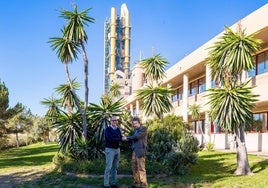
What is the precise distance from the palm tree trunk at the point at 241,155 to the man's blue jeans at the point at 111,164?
5.58 meters

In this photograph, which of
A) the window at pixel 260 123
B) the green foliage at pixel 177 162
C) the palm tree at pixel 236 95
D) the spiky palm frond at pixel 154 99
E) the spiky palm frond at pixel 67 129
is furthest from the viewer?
the window at pixel 260 123

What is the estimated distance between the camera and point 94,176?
1305cm

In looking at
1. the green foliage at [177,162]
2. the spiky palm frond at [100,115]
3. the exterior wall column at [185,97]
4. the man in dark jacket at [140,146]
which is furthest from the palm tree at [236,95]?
the exterior wall column at [185,97]

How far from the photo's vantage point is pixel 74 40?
16.4m

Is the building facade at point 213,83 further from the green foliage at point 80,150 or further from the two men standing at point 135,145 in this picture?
the two men standing at point 135,145

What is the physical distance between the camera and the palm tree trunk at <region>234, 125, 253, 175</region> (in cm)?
1381

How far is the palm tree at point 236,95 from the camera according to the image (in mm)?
13758

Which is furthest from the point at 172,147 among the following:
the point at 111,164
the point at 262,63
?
the point at 262,63

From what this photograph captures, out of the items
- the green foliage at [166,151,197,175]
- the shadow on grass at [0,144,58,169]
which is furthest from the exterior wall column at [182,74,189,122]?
the green foliage at [166,151,197,175]

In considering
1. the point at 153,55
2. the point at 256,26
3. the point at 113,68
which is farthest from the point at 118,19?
the point at 256,26

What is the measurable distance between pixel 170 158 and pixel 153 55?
16873 mm

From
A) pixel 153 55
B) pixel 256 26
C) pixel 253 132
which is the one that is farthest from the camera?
pixel 153 55

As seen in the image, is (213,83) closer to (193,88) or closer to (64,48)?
(193,88)

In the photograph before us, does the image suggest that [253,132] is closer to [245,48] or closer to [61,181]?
[245,48]
